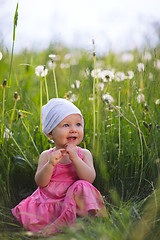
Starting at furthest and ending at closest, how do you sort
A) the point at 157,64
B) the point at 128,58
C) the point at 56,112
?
the point at 128,58
the point at 157,64
the point at 56,112

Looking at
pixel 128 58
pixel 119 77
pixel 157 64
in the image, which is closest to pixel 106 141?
pixel 119 77

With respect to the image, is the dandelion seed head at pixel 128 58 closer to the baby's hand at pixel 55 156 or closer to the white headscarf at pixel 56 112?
the white headscarf at pixel 56 112

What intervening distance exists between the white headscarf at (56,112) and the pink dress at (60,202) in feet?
0.67

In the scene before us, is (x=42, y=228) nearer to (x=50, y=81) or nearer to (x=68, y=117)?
(x=68, y=117)

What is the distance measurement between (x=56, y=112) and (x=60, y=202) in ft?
1.43

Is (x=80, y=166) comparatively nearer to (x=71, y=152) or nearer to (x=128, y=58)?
(x=71, y=152)

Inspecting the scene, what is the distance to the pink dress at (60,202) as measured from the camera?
1.61 meters

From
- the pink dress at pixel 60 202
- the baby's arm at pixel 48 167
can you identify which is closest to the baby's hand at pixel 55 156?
the baby's arm at pixel 48 167

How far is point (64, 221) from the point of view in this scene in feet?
5.28

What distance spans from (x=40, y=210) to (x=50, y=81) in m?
1.83

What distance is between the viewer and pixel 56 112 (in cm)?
173

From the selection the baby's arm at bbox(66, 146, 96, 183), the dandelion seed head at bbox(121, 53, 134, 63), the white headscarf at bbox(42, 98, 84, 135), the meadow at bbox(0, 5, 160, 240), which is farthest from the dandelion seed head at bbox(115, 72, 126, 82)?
the baby's arm at bbox(66, 146, 96, 183)

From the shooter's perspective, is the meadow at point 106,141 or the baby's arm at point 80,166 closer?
the baby's arm at point 80,166

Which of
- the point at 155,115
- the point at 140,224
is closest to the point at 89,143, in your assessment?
the point at 155,115
